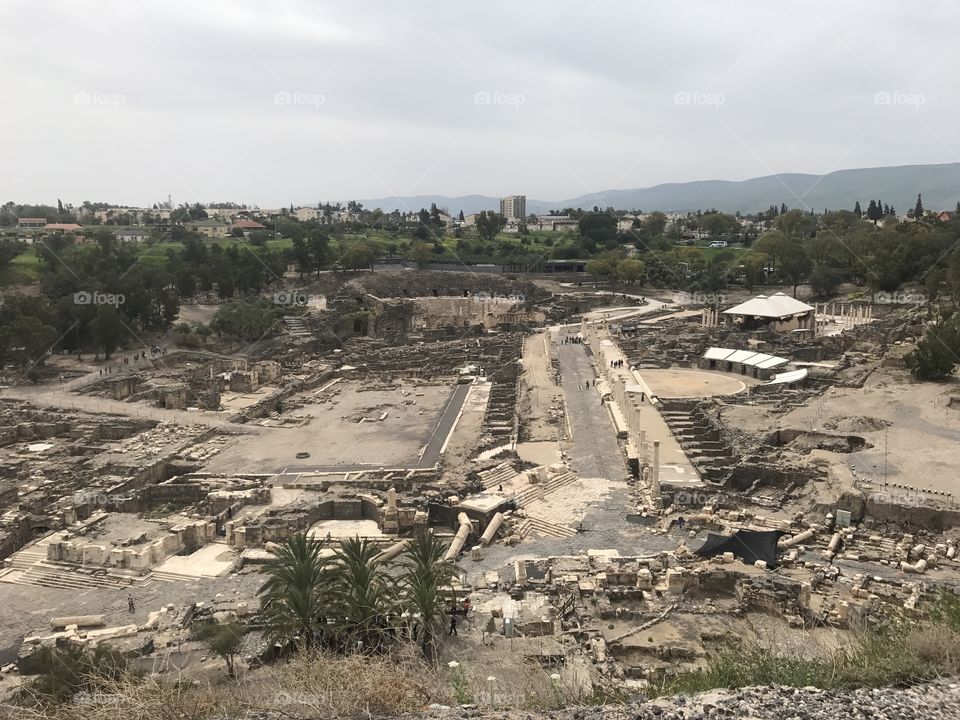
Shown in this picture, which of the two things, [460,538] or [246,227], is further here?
[246,227]

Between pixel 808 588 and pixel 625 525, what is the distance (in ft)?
21.5

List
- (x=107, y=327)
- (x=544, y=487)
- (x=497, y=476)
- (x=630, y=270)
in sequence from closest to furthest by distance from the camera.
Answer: (x=544, y=487) < (x=497, y=476) < (x=107, y=327) < (x=630, y=270)

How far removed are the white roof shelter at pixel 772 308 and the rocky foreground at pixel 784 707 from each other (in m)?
52.0

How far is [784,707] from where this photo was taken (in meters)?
10.0

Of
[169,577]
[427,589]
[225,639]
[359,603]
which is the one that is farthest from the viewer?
[169,577]

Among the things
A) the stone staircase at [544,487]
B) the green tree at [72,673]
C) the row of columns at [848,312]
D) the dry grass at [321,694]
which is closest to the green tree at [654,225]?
the row of columns at [848,312]

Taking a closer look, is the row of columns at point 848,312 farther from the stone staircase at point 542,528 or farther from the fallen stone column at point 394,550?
the fallen stone column at point 394,550

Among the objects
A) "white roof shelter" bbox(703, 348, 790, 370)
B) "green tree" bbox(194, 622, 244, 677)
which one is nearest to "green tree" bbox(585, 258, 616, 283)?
"white roof shelter" bbox(703, 348, 790, 370)

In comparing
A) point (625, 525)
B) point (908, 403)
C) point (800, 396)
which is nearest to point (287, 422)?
point (625, 525)

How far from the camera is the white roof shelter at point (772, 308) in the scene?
59.3 m

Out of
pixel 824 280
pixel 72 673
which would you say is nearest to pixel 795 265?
pixel 824 280

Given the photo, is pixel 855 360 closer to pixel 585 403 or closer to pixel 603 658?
pixel 585 403

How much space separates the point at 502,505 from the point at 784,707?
53.7ft

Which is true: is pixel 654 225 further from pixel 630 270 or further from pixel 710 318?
pixel 710 318
